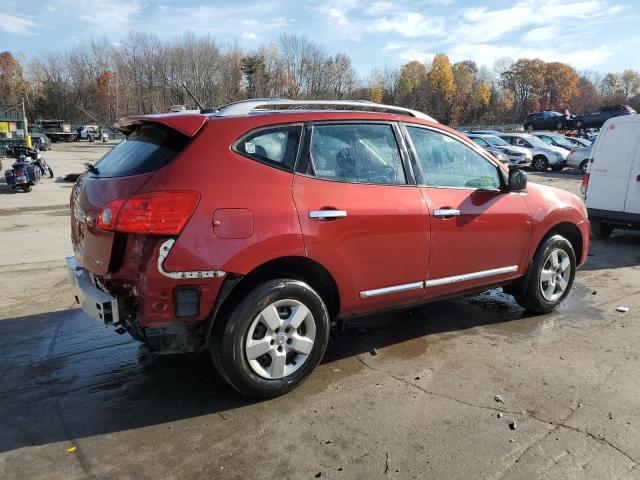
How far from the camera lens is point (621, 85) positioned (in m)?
125

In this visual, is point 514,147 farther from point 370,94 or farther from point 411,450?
point 370,94

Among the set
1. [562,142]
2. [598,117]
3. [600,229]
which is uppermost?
[598,117]

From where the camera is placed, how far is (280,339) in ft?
10.9

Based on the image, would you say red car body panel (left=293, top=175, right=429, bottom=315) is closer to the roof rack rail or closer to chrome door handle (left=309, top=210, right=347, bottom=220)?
chrome door handle (left=309, top=210, right=347, bottom=220)

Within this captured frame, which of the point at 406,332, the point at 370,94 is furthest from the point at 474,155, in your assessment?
the point at 370,94

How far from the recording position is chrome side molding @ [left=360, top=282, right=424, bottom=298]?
3.71 metres

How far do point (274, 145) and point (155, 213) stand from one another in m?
0.91

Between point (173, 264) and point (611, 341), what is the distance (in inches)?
146

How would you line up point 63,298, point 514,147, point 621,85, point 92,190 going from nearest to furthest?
1. point 92,190
2. point 63,298
3. point 514,147
4. point 621,85

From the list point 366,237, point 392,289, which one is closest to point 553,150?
point 392,289

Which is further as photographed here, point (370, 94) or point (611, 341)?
point (370, 94)

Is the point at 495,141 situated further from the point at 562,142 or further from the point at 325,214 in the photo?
the point at 325,214

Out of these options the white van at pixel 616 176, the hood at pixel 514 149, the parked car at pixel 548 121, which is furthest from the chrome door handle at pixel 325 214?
the parked car at pixel 548 121

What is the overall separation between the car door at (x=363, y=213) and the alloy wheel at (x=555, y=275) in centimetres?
165
